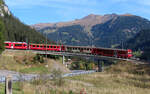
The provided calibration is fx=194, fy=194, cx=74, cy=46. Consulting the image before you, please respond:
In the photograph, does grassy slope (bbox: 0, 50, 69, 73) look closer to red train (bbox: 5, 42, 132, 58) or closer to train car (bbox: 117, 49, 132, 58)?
red train (bbox: 5, 42, 132, 58)

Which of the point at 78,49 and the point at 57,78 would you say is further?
the point at 78,49

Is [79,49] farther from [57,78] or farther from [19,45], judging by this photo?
[57,78]

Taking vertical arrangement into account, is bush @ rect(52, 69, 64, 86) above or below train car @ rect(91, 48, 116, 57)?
below

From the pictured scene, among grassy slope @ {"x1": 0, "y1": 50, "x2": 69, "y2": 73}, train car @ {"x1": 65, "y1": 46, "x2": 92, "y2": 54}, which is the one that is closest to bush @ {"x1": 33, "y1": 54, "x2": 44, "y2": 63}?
grassy slope @ {"x1": 0, "y1": 50, "x2": 69, "y2": 73}

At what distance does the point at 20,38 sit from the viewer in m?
122

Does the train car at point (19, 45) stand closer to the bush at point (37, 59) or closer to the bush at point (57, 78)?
the bush at point (37, 59)

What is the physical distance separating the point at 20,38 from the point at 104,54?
72167mm

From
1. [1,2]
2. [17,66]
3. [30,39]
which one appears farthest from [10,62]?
[30,39]

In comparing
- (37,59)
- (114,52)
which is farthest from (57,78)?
(114,52)

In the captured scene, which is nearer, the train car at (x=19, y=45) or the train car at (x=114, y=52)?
the train car at (x=114, y=52)

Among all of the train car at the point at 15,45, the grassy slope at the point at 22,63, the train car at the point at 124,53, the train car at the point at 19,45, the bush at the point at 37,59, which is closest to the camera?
the grassy slope at the point at 22,63

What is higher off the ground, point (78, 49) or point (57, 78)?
point (78, 49)

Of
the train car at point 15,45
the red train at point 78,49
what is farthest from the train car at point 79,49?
the train car at point 15,45

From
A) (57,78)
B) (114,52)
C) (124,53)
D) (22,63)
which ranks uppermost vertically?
(114,52)
